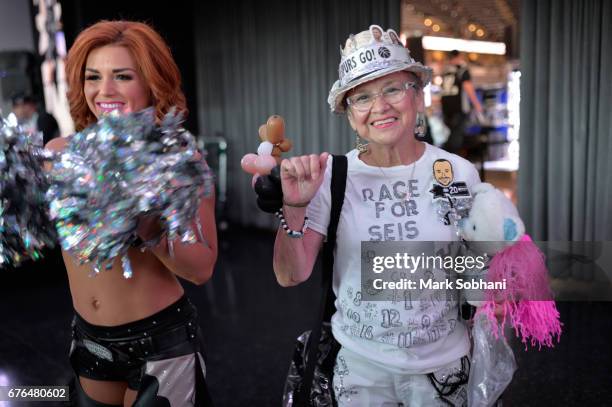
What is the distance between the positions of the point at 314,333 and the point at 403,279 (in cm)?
27

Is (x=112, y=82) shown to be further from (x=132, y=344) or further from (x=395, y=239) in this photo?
(x=395, y=239)

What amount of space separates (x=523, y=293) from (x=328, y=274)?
1.42ft

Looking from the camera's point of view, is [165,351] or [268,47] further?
[268,47]

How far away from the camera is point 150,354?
1.24 metres

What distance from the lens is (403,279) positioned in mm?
1151

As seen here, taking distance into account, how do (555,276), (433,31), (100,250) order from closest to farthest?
1. (100,250)
2. (555,276)
3. (433,31)

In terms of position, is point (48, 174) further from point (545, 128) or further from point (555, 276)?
point (545, 128)

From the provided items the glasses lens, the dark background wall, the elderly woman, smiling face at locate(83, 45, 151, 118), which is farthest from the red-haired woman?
the dark background wall

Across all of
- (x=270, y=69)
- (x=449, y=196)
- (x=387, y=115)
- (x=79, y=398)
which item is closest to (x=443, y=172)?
(x=449, y=196)

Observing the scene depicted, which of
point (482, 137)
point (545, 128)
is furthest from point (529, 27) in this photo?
point (482, 137)

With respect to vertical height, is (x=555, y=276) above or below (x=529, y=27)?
below

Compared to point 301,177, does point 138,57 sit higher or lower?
higher

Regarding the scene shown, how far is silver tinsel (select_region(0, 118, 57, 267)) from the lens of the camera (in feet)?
3.17

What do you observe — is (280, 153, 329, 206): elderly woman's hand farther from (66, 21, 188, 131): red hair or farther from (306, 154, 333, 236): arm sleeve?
(66, 21, 188, 131): red hair
